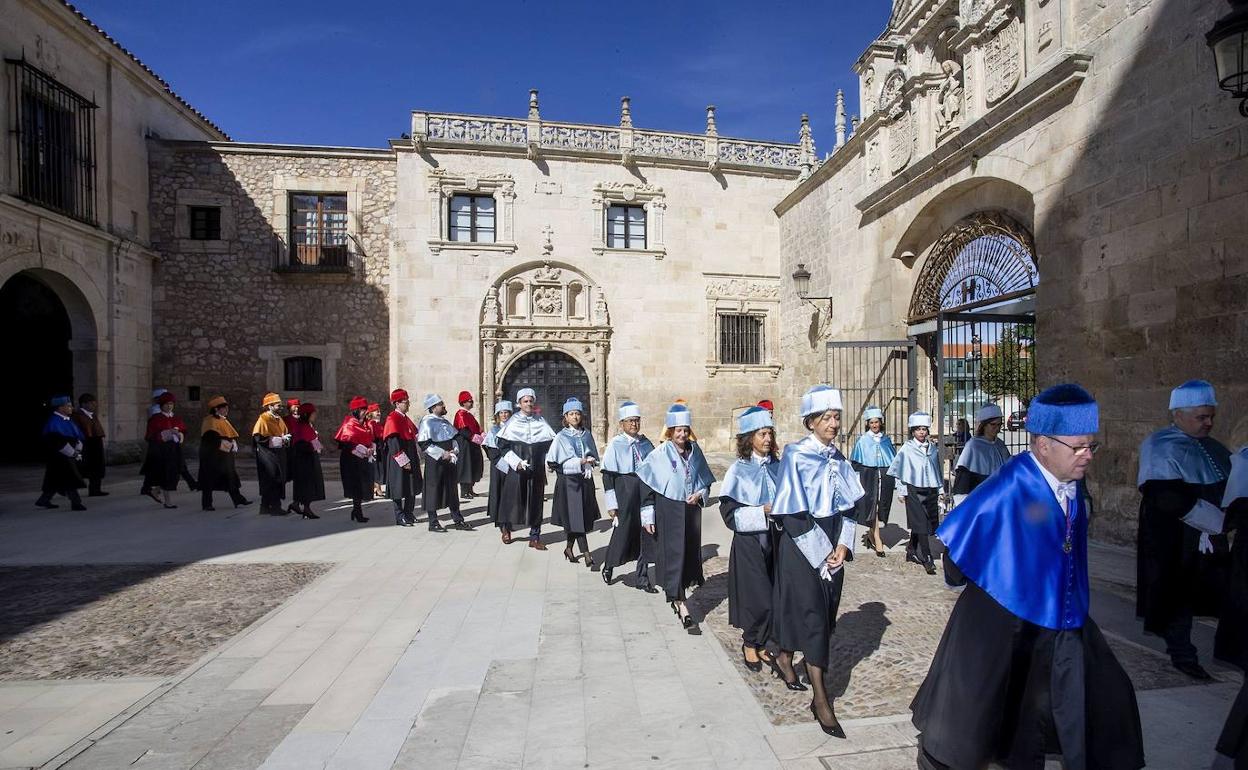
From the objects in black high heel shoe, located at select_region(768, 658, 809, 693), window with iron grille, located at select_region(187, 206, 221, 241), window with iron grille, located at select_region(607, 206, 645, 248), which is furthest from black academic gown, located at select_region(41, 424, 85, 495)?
window with iron grille, located at select_region(607, 206, 645, 248)

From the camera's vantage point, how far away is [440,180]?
1720cm

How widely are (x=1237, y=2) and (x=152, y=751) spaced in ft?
28.1

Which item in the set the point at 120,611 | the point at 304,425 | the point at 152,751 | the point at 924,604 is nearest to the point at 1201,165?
the point at 924,604

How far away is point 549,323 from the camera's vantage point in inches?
698

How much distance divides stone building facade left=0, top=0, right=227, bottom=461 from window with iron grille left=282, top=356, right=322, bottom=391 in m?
3.30

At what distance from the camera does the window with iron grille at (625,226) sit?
18266 mm

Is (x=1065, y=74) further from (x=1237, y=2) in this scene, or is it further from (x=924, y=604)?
(x=924, y=604)

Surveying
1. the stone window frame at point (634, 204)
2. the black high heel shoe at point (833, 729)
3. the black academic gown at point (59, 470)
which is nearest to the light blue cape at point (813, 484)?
the black high heel shoe at point (833, 729)

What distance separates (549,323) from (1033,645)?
16.0 meters

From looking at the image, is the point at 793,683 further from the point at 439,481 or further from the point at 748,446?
the point at 439,481

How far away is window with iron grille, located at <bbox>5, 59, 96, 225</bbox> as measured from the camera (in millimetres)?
12734

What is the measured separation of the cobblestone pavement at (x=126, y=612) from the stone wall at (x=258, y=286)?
36.8 feet

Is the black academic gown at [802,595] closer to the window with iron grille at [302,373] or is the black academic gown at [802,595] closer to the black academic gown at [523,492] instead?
the black academic gown at [523,492]

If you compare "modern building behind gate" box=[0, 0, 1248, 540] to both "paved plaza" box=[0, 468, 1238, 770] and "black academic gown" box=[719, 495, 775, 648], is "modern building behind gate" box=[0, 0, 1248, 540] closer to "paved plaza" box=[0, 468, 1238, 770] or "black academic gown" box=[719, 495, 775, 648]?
"paved plaza" box=[0, 468, 1238, 770]
